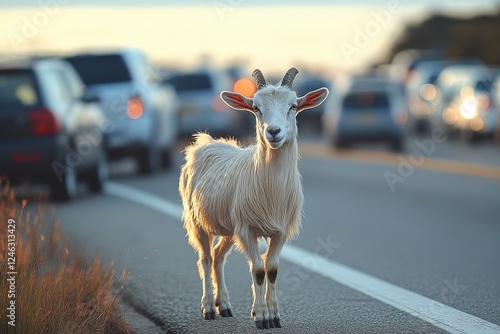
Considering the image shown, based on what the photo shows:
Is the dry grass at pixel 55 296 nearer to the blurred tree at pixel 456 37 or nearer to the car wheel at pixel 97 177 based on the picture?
the car wheel at pixel 97 177

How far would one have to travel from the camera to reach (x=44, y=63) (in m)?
19.1

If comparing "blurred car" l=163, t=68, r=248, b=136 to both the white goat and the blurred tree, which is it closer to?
the white goat

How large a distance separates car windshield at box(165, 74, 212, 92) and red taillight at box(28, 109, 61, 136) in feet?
52.3

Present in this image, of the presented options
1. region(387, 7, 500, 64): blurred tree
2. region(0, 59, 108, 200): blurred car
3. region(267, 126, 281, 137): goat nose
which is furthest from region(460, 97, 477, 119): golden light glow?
region(387, 7, 500, 64): blurred tree

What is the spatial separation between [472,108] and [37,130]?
64.4ft

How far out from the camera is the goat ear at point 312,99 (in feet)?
30.4

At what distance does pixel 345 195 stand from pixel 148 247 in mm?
7013

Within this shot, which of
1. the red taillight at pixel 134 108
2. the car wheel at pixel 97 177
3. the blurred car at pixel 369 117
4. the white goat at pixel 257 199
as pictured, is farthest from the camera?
the blurred car at pixel 369 117

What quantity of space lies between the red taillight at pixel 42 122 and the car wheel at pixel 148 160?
5.23 meters

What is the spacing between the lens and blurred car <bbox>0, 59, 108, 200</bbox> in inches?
714

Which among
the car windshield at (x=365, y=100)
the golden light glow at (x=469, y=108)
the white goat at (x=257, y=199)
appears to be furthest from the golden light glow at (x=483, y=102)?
the white goat at (x=257, y=199)

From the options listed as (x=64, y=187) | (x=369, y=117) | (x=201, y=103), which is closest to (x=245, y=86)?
(x=201, y=103)

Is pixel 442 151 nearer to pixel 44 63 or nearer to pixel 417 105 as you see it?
pixel 417 105

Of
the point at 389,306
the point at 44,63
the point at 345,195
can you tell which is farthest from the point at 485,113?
the point at 389,306
